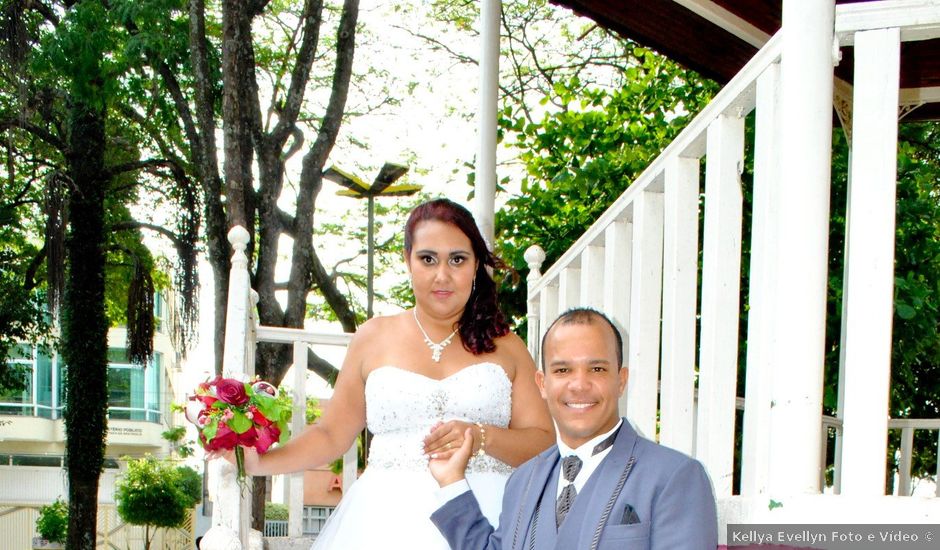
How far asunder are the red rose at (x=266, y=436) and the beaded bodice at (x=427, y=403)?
15.0 inches

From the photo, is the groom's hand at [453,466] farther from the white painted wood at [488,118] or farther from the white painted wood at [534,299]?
the white painted wood at [488,118]

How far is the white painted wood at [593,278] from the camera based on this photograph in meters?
3.09

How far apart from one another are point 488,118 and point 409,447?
2337 millimetres

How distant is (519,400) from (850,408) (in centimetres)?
145

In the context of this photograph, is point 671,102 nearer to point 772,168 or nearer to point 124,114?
point 772,168

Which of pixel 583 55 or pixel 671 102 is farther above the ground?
pixel 583 55

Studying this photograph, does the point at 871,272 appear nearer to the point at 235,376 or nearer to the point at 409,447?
the point at 409,447

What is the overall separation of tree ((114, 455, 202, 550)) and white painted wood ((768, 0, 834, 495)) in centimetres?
1956

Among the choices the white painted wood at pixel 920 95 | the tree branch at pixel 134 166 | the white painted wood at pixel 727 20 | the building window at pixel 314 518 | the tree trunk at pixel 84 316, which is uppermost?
the tree branch at pixel 134 166

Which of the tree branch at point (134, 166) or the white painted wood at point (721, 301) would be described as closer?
the white painted wood at point (721, 301)

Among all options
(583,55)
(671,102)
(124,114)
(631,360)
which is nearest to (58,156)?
(124,114)

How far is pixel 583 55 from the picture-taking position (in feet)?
52.2

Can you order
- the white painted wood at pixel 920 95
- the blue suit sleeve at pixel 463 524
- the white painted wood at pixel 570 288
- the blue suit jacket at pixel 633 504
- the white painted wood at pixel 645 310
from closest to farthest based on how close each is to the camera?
the blue suit jacket at pixel 633 504 → the blue suit sleeve at pixel 463 524 → the white painted wood at pixel 645 310 → the white painted wood at pixel 570 288 → the white painted wood at pixel 920 95

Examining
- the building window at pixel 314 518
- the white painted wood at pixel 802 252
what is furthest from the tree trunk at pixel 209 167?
the white painted wood at pixel 802 252
